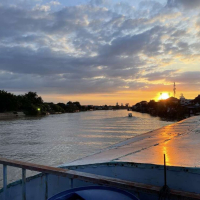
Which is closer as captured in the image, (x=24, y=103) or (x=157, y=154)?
(x=157, y=154)

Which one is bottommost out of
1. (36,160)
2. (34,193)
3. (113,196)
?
(36,160)

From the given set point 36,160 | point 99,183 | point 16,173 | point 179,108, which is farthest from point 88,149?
point 179,108

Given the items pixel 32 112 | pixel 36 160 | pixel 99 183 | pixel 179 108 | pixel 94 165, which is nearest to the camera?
pixel 99 183

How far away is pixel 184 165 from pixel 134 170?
62 centimetres

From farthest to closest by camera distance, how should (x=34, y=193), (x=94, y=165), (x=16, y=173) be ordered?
(x=16, y=173), (x=34, y=193), (x=94, y=165)

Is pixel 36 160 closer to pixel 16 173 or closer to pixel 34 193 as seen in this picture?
pixel 16 173

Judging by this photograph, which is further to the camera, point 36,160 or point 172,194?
point 36,160

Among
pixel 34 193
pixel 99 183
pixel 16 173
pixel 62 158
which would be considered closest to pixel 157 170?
pixel 99 183

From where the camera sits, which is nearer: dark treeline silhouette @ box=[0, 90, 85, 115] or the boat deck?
the boat deck

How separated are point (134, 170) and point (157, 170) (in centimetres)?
31

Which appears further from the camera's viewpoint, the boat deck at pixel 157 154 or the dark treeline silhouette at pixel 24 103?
the dark treeline silhouette at pixel 24 103

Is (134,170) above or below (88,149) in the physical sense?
above

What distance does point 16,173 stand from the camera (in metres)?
12.8

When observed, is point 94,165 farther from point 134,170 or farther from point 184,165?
point 184,165
